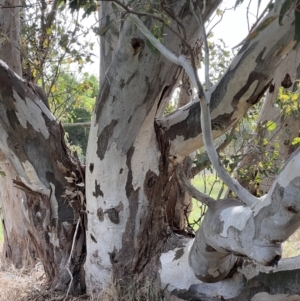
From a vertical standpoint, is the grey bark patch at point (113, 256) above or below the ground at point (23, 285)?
above

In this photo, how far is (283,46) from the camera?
2.74 m

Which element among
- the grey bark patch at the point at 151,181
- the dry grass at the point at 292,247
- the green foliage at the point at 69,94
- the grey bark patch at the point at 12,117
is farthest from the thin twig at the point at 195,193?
the dry grass at the point at 292,247

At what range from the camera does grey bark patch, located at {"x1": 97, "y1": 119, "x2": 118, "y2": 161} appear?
10.8ft

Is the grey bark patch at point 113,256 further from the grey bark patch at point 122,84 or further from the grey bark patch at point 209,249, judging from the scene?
the grey bark patch at point 122,84

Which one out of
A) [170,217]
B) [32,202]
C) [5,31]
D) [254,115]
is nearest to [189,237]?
[170,217]

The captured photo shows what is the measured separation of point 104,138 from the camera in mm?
3324

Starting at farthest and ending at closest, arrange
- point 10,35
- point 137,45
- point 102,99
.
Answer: point 10,35 → point 102,99 → point 137,45

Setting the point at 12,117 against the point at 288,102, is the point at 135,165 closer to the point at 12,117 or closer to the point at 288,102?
the point at 12,117

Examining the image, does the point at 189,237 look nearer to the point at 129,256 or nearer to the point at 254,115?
the point at 129,256

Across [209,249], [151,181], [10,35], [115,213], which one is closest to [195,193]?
[209,249]

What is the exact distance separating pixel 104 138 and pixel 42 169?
1.83 feet

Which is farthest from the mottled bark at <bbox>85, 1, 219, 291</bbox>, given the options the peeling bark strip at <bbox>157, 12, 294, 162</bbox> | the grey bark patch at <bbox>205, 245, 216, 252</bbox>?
the grey bark patch at <bbox>205, 245, 216, 252</bbox>

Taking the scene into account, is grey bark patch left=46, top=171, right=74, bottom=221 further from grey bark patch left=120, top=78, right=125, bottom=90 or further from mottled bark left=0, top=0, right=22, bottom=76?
mottled bark left=0, top=0, right=22, bottom=76

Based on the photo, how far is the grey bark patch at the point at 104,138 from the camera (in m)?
3.28
